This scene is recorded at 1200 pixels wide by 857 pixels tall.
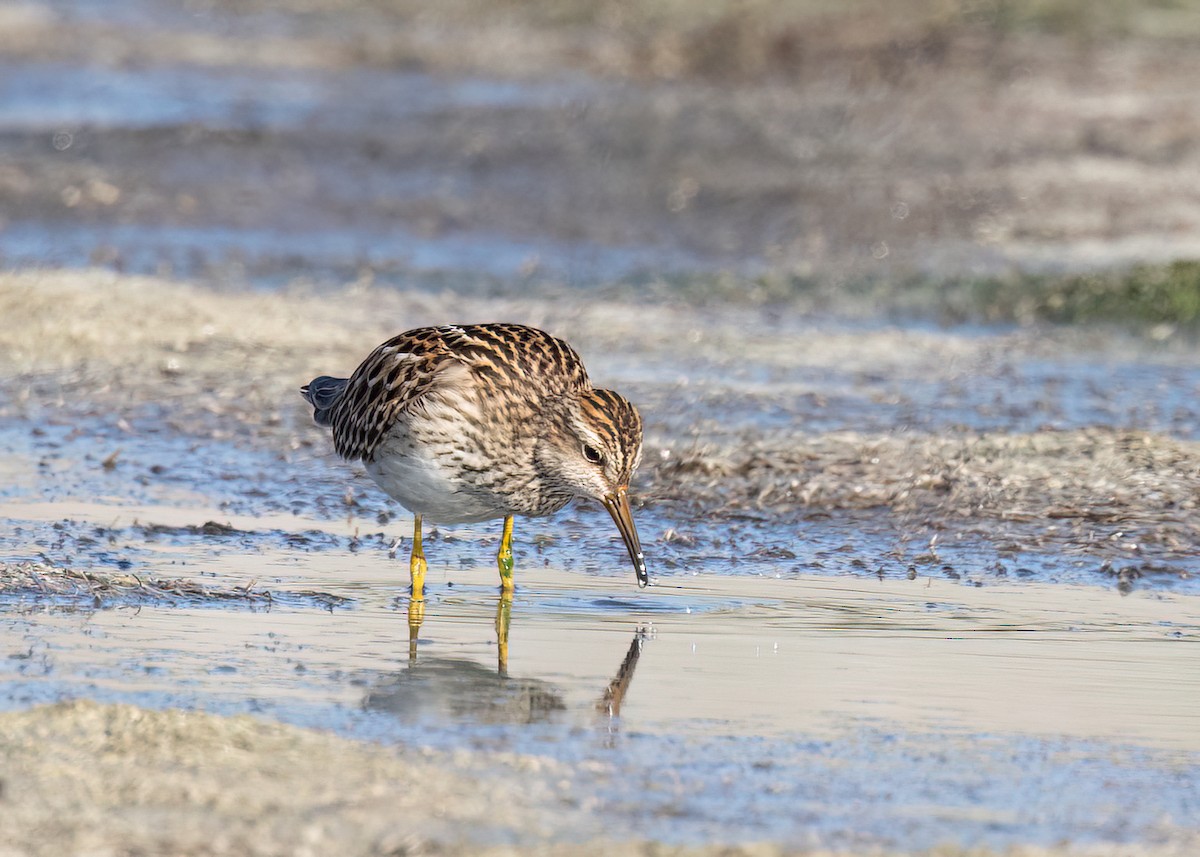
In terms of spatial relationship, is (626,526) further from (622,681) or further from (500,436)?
(622,681)

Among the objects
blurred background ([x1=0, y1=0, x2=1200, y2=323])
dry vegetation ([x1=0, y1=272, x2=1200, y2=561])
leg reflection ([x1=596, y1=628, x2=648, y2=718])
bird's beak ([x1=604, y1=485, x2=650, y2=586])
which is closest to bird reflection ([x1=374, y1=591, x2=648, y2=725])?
leg reflection ([x1=596, y1=628, x2=648, y2=718])

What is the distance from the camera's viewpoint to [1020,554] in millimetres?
9469

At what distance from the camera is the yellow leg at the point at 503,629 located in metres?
7.36

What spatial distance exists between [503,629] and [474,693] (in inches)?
40.1

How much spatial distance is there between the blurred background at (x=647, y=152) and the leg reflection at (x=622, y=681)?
8.74 meters

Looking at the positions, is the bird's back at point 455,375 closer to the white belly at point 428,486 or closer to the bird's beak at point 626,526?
the white belly at point 428,486

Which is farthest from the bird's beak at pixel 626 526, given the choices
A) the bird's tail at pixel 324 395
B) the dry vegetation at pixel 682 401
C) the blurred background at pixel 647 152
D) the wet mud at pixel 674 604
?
the blurred background at pixel 647 152

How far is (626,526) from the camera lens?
8.12 metres

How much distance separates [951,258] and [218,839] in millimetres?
13916

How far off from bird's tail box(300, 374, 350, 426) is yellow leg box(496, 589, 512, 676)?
1721mm

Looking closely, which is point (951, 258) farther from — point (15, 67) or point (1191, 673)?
point (15, 67)

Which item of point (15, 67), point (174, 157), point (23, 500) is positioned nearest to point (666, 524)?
A: point (23, 500)

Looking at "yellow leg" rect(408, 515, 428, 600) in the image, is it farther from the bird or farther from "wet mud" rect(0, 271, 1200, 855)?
"wet mud" rect(0, 271, 1200, 855)

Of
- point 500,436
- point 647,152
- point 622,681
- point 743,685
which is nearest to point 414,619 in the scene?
point 500,436
